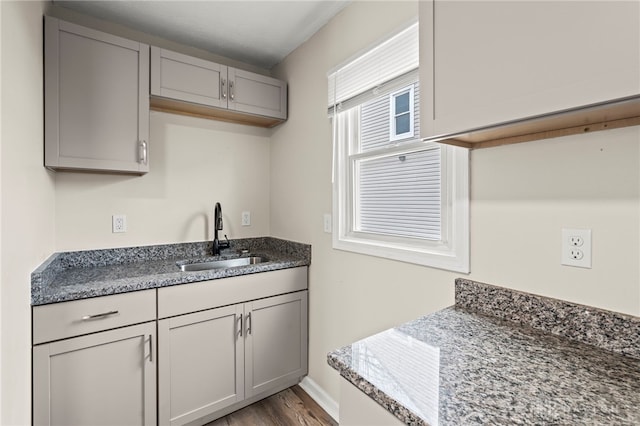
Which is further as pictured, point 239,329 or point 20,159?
point 239,329

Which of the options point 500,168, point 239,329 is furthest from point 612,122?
point 239,329

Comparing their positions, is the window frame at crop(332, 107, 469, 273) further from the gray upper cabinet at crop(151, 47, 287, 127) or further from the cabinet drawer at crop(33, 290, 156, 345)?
the cabinet drawer at crop(33, 290, 156, 345)

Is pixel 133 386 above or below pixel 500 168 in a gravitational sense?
below

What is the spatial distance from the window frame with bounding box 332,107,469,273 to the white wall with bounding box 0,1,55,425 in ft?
4.83

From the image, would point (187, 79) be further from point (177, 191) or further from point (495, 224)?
point (495, 224)

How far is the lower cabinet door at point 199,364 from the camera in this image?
1.69 meters

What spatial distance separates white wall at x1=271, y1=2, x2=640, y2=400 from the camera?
883mm

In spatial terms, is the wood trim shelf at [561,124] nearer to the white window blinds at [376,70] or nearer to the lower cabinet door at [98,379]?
the white window blinds at [376,70]

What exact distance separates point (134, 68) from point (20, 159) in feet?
3.01

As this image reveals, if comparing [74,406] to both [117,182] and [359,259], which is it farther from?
[359,259]

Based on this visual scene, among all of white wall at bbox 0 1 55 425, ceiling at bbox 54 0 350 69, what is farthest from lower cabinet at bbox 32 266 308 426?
ceiling at bbox 54 0 350 69

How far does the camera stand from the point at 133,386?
161 cm

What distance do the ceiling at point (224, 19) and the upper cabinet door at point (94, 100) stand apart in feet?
0.92

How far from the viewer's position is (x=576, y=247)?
956 millimetres
